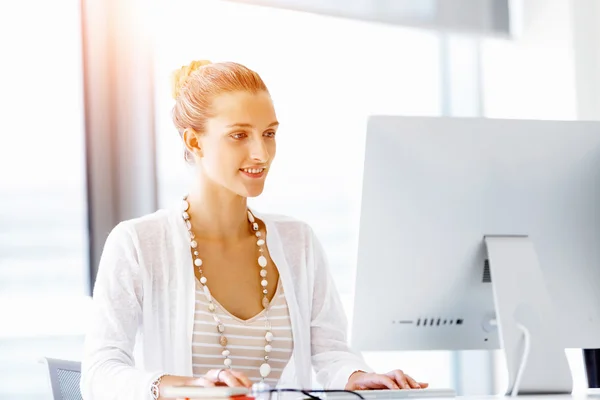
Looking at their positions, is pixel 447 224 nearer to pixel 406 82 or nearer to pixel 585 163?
pixel 585 163

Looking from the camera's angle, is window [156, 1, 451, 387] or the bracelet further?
window [156, 1, 451, 387]

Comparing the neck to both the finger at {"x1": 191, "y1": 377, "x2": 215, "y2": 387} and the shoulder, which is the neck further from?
the finger at {"x1": 191, "y1": 377, "x2": 215, "y2": 387}

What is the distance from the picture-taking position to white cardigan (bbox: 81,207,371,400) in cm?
175

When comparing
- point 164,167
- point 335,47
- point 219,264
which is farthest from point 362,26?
point 219,264

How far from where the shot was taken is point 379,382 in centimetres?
158

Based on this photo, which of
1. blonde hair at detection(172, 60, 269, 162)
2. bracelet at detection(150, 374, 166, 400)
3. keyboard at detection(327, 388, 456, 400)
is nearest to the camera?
keyboard at detection(327, 388, 456, 400)

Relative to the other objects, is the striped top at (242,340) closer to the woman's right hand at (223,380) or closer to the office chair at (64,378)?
the office chair at (64,378)

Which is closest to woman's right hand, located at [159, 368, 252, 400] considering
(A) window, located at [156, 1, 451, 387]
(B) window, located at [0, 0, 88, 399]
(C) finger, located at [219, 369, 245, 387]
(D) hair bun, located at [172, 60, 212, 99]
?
(C) finger, located at [219, 369, 245, 387]

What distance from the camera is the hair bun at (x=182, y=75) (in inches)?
80.5

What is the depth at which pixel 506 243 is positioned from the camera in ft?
5.43

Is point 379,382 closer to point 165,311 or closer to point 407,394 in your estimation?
point 407,394

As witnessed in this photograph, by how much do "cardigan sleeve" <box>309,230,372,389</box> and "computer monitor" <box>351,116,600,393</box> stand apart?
0.92 feet

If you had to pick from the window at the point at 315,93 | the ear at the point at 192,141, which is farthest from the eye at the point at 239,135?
the window at the point at 315,93

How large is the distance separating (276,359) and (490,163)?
0.68 metres
